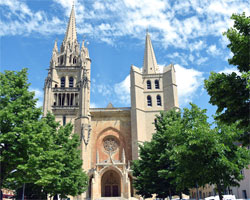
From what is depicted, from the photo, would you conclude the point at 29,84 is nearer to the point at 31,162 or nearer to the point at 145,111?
the point at 31,162

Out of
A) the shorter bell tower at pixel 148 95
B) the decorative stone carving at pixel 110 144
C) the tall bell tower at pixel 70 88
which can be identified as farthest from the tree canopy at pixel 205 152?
the decorative stone carving at pixel 110 144

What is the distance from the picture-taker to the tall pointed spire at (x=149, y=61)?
182ft

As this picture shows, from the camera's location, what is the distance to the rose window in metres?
48.9

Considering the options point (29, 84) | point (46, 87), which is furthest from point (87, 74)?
point (29, 84)

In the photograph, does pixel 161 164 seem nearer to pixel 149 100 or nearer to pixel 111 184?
pixel 111 184

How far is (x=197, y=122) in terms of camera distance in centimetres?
1553

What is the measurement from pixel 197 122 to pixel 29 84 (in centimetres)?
1026

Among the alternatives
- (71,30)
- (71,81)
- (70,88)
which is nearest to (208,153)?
(70,88)

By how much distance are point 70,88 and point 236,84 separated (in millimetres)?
42253

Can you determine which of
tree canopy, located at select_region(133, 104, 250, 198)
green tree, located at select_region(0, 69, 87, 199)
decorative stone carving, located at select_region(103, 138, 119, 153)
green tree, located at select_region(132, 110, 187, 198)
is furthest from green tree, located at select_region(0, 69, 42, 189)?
decorative stone carving, located at select_region(103, 138, 119, 153)

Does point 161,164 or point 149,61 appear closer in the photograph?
point 161,164

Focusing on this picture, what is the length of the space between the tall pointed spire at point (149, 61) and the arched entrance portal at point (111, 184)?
2169 centimetres

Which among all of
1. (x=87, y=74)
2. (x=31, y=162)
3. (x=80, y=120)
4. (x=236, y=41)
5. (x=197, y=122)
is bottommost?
(x=31, y=162)

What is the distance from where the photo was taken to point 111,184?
47031 mm
